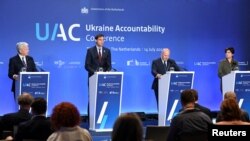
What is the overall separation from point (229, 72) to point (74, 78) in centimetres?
308

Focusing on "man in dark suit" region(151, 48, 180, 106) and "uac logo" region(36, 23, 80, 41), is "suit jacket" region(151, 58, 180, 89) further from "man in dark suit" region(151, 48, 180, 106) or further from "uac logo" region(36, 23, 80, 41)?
"uac logo" region(36, 23, 80, 41)

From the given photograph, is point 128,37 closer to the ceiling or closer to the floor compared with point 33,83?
closer to the ceiling

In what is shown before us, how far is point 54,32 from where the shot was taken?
35.9 ft

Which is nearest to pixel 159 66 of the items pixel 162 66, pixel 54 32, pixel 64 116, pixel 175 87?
pixel 162 66

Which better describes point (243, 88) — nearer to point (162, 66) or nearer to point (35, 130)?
point (162, 66)

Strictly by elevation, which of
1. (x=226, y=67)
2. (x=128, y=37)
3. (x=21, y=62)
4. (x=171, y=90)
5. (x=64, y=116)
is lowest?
(x=171, y=90)

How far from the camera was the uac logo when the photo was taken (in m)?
10.8

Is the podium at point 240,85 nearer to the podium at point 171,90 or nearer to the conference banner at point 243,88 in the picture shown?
the conference banner at point 243,88

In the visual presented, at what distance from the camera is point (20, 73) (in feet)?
27.4

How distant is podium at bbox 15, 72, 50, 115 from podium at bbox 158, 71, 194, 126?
208 cm

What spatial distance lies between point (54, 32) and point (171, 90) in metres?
2.93

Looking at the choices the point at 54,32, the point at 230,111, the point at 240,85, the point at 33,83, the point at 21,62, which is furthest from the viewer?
the point at 54,32

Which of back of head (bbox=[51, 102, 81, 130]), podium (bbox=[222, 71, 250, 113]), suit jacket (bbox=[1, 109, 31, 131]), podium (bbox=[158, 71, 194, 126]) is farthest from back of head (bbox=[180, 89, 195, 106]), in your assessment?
podium (bbox=[222, 71, 250, 113])

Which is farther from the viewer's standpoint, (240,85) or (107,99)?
(240,85)
